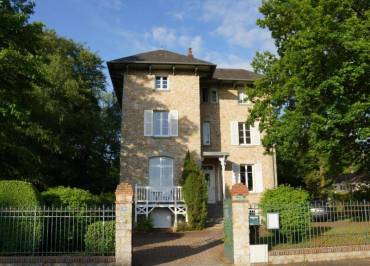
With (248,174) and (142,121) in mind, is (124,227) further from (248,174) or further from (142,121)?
(248,174)

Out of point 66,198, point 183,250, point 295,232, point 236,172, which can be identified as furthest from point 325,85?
point 66,198

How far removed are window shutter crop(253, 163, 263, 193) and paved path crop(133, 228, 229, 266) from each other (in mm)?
5832

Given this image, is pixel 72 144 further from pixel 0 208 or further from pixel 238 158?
pixel 0 208

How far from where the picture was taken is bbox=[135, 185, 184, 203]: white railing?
20.7m

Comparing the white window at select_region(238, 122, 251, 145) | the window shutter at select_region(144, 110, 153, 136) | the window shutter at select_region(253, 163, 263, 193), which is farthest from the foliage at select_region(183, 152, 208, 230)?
the white window at select_region(238, 122, 251, 145)

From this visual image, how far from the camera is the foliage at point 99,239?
11617mm

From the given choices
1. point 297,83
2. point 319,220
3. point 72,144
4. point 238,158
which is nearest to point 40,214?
point 319,220

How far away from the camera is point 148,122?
23.0m

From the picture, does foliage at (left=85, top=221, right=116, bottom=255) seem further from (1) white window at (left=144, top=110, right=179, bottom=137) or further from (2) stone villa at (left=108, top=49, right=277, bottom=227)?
(1) white window at (left=144, top=110, right=179, bottom=137)

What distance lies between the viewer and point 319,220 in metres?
15.1

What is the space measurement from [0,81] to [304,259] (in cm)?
1310

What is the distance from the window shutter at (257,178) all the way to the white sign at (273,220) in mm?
12514

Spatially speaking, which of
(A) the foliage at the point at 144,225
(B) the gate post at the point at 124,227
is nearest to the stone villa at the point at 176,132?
(A) the foliage at the point at 144,225

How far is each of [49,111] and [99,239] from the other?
1553 cm
